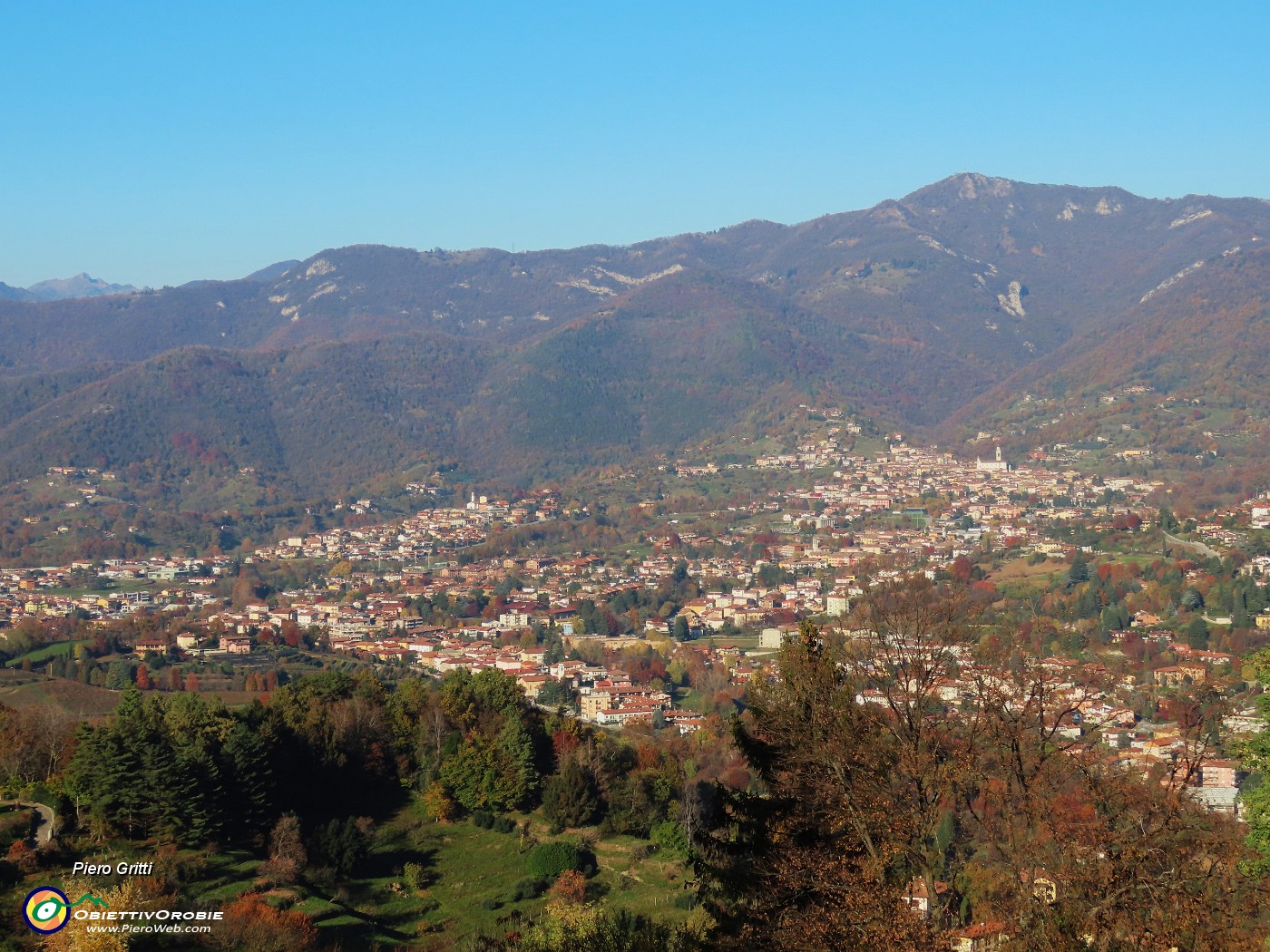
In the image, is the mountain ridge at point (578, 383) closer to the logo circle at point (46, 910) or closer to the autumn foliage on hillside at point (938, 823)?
the logo circle at point (46, 910)

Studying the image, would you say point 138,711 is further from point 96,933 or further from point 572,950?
point 572,950

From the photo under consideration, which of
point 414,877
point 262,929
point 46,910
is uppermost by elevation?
point 46,910

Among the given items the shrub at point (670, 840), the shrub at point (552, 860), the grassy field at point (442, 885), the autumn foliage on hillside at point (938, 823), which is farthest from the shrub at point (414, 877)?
the autumn foliage on hillside at point (938, 823)

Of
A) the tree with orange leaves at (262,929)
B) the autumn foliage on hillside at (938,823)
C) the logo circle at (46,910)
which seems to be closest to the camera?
the autumn foliage on hillside at (938,823)

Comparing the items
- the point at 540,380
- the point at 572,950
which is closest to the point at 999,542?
the point at 572,950

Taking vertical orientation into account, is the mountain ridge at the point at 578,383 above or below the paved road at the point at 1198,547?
above

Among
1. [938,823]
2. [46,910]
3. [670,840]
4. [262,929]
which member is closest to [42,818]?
[262,929]

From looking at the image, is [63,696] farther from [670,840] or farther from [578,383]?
[578,383]
